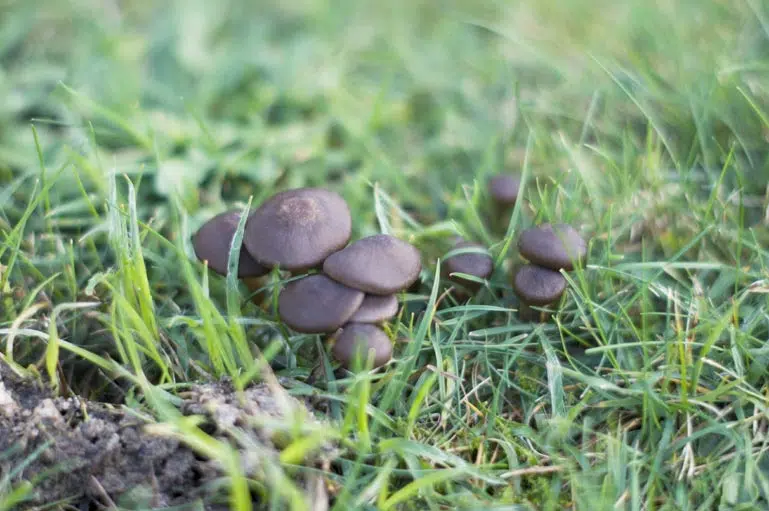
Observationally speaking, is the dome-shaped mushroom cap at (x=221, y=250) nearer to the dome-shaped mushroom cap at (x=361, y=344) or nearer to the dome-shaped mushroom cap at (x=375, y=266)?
the dome-shaped mushroom cap at (x=375, y=266)

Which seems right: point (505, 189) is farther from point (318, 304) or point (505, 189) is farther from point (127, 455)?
point (127, 455)

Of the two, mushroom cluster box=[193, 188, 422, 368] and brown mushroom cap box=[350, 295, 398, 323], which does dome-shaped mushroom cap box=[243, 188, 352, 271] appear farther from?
brown mushroom cap box=[350, 295, 398, 323]

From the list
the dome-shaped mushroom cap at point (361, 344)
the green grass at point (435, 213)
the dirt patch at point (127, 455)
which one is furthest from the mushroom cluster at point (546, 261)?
the dirt patch at point (127, 455)

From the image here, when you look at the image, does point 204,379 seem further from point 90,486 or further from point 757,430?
point 757,430

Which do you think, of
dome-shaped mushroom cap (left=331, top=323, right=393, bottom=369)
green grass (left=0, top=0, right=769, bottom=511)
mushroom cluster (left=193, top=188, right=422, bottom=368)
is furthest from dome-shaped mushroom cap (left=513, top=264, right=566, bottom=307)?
dome-shaped mushroom cap (left=331, top=323, right=393, bottom=369)

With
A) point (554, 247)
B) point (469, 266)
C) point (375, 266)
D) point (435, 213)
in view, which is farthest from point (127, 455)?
point (435, 213)

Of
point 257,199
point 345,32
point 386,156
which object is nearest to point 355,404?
point 257,199

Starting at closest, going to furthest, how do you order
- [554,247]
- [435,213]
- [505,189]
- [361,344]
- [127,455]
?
[127,455] → [361,344] → [554,247] → [505,189] → [435,213]
